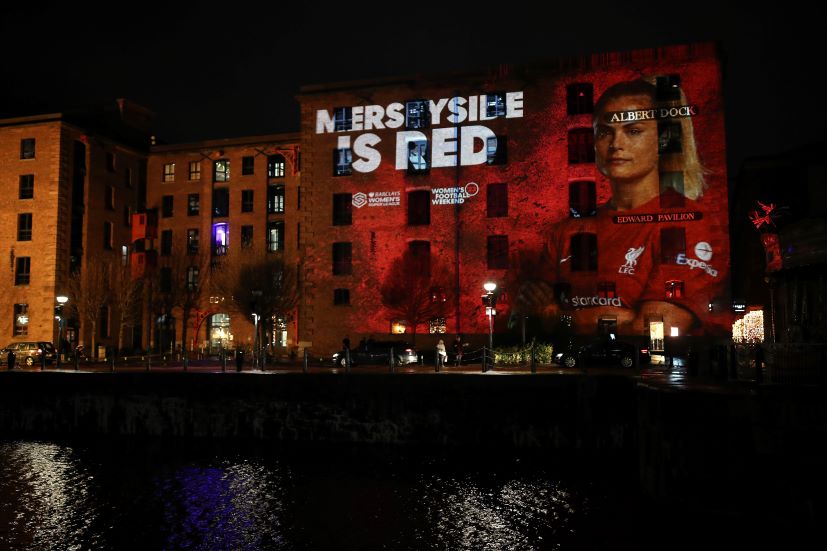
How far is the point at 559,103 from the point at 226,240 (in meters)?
29.8

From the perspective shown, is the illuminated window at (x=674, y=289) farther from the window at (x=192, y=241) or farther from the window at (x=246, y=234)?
the window at (x=192, y=241)

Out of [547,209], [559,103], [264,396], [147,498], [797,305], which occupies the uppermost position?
[559,103]

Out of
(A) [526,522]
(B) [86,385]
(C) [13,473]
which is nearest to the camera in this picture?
(A) [526,522]

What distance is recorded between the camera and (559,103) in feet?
151

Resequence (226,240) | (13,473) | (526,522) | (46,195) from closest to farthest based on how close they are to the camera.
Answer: (526,522), (13,473), (46,195), (226,240)

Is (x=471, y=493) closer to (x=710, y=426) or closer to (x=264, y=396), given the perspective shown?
(x=710, y=426)

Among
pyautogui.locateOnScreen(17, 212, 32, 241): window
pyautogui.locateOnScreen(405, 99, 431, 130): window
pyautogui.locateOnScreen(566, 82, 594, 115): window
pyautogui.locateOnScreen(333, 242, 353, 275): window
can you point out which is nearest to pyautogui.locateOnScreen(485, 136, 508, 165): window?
pyautogui.locateOnScreen(405, 99, 431, 130): window

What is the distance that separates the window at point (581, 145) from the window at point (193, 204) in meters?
32.1

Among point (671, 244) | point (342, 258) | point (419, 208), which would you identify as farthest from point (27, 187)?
point (671, 244)

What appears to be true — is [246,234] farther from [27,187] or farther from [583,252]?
A: [583,252]

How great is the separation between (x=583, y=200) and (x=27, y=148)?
136 feet

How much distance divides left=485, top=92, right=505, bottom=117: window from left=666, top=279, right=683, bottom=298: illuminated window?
15.0m

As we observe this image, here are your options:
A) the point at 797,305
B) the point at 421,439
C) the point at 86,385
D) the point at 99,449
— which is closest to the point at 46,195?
the point at 86,385

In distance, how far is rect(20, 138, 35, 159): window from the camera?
5538 cm
